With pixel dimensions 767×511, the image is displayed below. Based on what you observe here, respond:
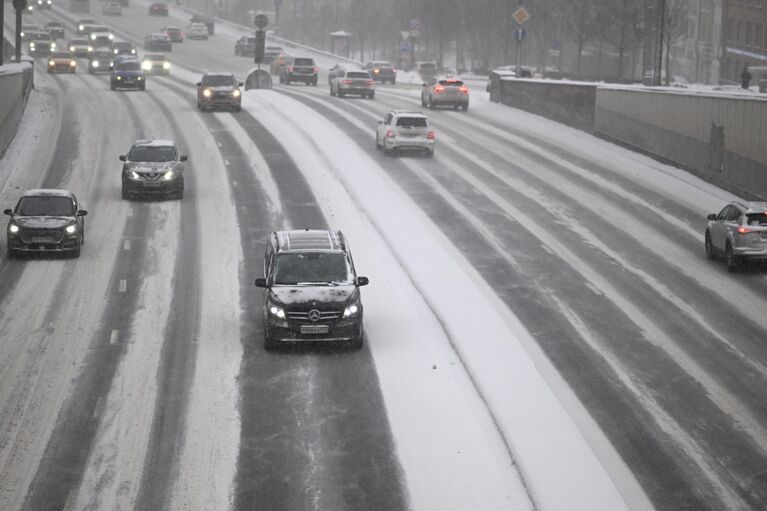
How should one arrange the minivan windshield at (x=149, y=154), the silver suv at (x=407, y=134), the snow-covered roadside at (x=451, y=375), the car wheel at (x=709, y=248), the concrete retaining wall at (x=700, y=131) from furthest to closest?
1. the silver suv at (x=407, y=134)
2. the concrete retaining wall at (x=700, y=131)
3. the minivan windshield at (x=149, y=154)
4. the car wheel at (x=709, y=248)
5. the snow-covered roadside at (x=451, y=375)

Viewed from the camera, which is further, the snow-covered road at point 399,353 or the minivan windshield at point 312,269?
the minivan windshield at point 312,269

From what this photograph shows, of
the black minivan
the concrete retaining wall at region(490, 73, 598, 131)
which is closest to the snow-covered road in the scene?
the black minivan

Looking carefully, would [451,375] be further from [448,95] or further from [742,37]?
[742,37]

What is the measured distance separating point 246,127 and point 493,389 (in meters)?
33.7

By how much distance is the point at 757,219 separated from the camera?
1251 inches

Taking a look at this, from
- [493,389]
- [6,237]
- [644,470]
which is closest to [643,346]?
[493,389]

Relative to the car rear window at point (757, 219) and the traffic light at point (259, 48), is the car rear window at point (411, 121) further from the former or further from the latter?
the traffic light at point (259, 48)

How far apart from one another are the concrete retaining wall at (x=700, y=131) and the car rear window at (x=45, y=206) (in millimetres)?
20298

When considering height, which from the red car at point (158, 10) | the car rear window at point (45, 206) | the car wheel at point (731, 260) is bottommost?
the car wheel at point (731, 260)

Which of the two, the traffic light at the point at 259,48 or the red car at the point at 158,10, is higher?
the red car at the point at 158,10

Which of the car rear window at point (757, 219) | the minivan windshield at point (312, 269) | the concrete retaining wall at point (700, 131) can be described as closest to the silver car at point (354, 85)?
the concrete retaining wall at point (700, 131)

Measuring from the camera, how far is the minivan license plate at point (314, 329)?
2447cm

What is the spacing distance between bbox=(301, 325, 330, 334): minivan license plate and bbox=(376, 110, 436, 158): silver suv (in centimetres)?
2479

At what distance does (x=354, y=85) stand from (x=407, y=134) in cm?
2149
